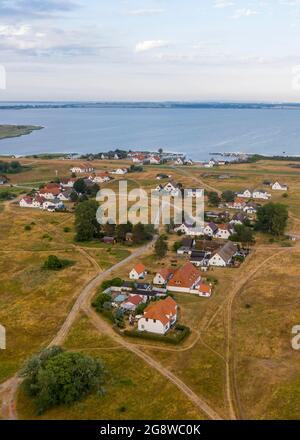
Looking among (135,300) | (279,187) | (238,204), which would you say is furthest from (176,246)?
(279,187)

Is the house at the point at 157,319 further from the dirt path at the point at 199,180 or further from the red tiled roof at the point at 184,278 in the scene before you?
the dirt path at the point at 199,180

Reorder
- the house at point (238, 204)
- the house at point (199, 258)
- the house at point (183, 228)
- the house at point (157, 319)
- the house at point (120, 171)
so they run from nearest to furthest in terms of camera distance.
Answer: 1. the house at point (157, 319)
2. the house at point (199, 258)
3. the house at point (183, 228)
4. the house at point (238, 204)
5. the house at point (120, 171)

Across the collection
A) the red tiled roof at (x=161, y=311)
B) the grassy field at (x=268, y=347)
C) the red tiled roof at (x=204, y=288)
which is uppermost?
the red tiled roof at (x=161, y=311)

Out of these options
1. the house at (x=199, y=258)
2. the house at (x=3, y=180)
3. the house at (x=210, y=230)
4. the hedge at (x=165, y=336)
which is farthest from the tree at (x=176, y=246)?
the house at (x=3, y=180)

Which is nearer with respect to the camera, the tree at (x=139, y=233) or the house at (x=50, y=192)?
the tree at (x=139, y=233)

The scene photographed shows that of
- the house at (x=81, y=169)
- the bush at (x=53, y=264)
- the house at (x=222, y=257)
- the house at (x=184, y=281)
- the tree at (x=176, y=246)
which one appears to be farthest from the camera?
the house at (x=81, y=169)

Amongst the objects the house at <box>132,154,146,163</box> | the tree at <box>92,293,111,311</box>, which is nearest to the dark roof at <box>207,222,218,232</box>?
the tree at <box>92,293,111,311</box>

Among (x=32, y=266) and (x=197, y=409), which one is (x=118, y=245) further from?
(x=197, y=409)
